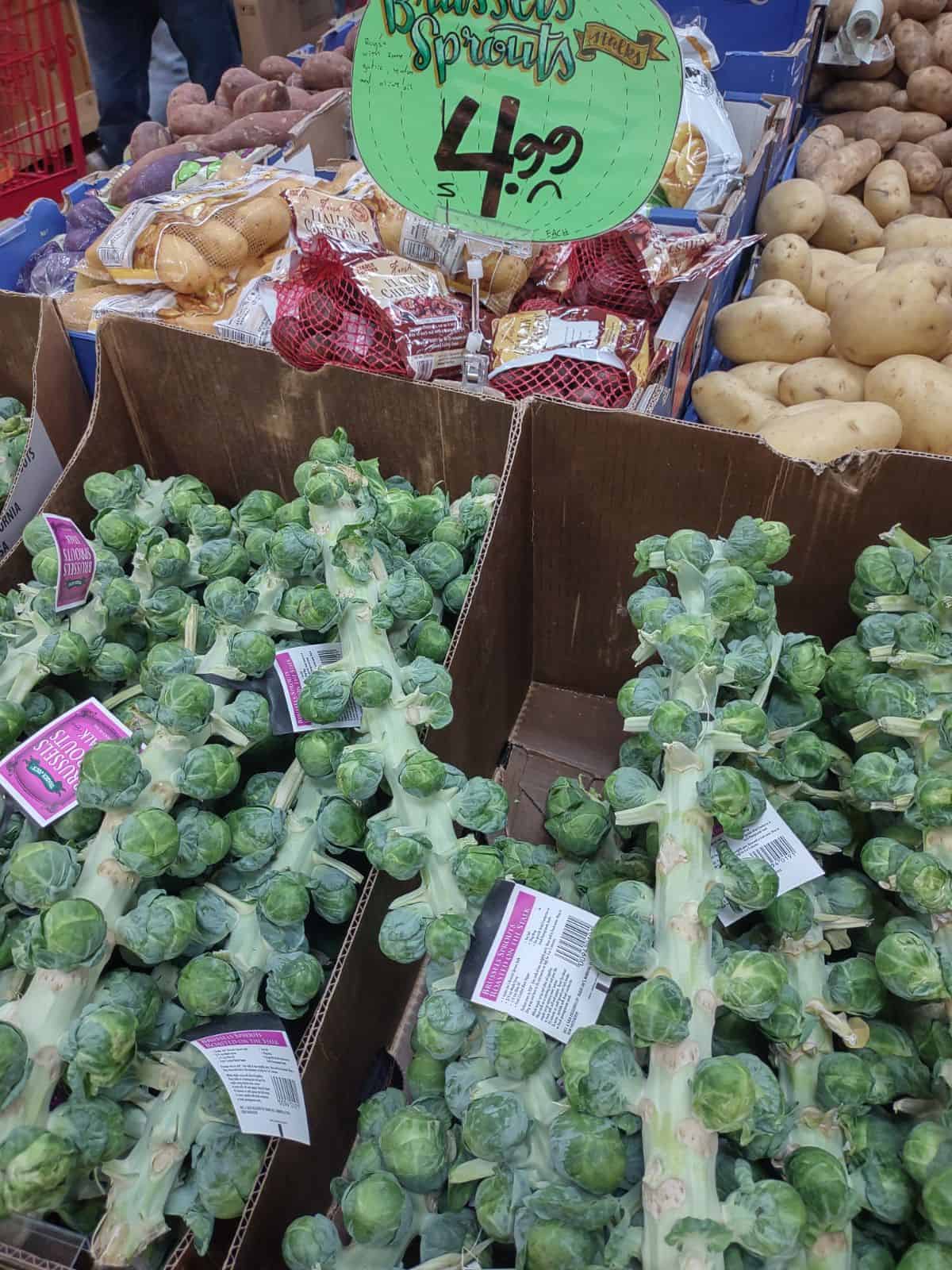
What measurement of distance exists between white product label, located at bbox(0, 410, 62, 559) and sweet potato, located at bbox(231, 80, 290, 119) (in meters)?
2.35

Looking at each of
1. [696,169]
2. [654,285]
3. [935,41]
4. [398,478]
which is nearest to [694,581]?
[398,478]

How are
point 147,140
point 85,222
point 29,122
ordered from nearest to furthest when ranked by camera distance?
point 85,222, point 147,140, point 29,122

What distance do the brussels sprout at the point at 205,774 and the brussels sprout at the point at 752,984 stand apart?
2.34 ft

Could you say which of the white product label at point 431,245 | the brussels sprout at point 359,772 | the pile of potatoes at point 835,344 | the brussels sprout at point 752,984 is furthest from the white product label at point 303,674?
the white product label at point 431,245

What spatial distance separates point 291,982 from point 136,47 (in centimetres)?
565

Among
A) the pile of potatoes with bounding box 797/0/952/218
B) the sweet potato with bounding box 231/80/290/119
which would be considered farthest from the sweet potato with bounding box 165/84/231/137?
the pile of potatoes with bounding box 797/0/952/218

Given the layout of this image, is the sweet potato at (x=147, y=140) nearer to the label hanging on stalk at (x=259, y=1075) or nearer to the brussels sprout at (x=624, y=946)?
the label hanging on stalk at (x=259, y=1075)

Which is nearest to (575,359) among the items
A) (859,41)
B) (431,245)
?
(431,245)

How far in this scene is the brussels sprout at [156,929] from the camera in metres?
1.08

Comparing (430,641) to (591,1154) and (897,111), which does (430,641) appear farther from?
(897,111)

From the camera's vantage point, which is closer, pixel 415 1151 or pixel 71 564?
pixel 415 1151

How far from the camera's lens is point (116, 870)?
1.14m

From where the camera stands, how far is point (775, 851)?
1169 mm

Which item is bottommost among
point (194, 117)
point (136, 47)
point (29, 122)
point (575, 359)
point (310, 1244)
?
point (310, 1244)
